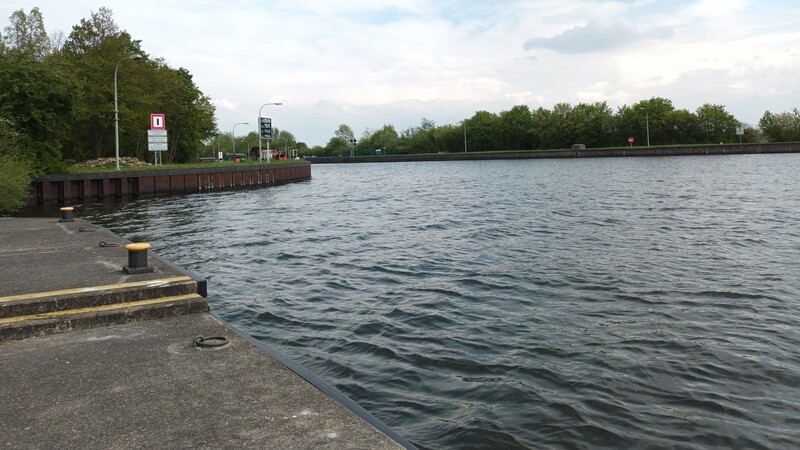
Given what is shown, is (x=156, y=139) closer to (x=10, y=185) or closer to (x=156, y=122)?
(x=156, y=122)

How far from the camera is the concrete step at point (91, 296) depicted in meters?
6.83

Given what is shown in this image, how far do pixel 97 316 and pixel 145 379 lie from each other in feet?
6.63

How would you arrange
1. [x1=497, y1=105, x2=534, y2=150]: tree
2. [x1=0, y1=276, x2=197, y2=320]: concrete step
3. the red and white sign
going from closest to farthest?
[x1=0, y1=276, x2=197, y2=320]: concrete step < the red and white sign < [x1=497, y1=105, x2=534, y2=150]: tree

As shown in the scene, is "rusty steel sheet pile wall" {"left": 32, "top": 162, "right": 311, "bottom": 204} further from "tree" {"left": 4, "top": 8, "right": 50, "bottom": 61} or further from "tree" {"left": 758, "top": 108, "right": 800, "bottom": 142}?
"tree" {"left": 758, "top": 108, "right": 800, "bottom": 142}

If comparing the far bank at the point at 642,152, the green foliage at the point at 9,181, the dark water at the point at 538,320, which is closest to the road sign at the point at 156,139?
the green foliage at the point at 9,181

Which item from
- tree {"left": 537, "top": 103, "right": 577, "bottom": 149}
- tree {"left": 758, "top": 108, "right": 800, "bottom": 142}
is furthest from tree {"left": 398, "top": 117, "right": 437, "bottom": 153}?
tree {"left": 758, "top": 108, "right": 800, "bottom": 142}

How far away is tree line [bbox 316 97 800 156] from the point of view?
128 meters

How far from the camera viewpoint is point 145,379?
206 inches

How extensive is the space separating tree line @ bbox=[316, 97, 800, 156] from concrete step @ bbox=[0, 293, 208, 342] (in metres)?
138

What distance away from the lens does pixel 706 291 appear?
39.2 feet

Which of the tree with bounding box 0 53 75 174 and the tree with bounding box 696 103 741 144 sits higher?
the tree with bounding box 696 103 741 144

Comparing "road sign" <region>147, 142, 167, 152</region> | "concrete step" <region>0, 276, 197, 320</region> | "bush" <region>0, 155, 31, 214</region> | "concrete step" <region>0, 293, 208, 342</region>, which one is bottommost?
"concrete step" <region>0, 293, 208, 342</region>

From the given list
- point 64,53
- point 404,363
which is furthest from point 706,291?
point 64,53

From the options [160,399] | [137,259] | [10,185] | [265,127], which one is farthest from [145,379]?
[265,127]
